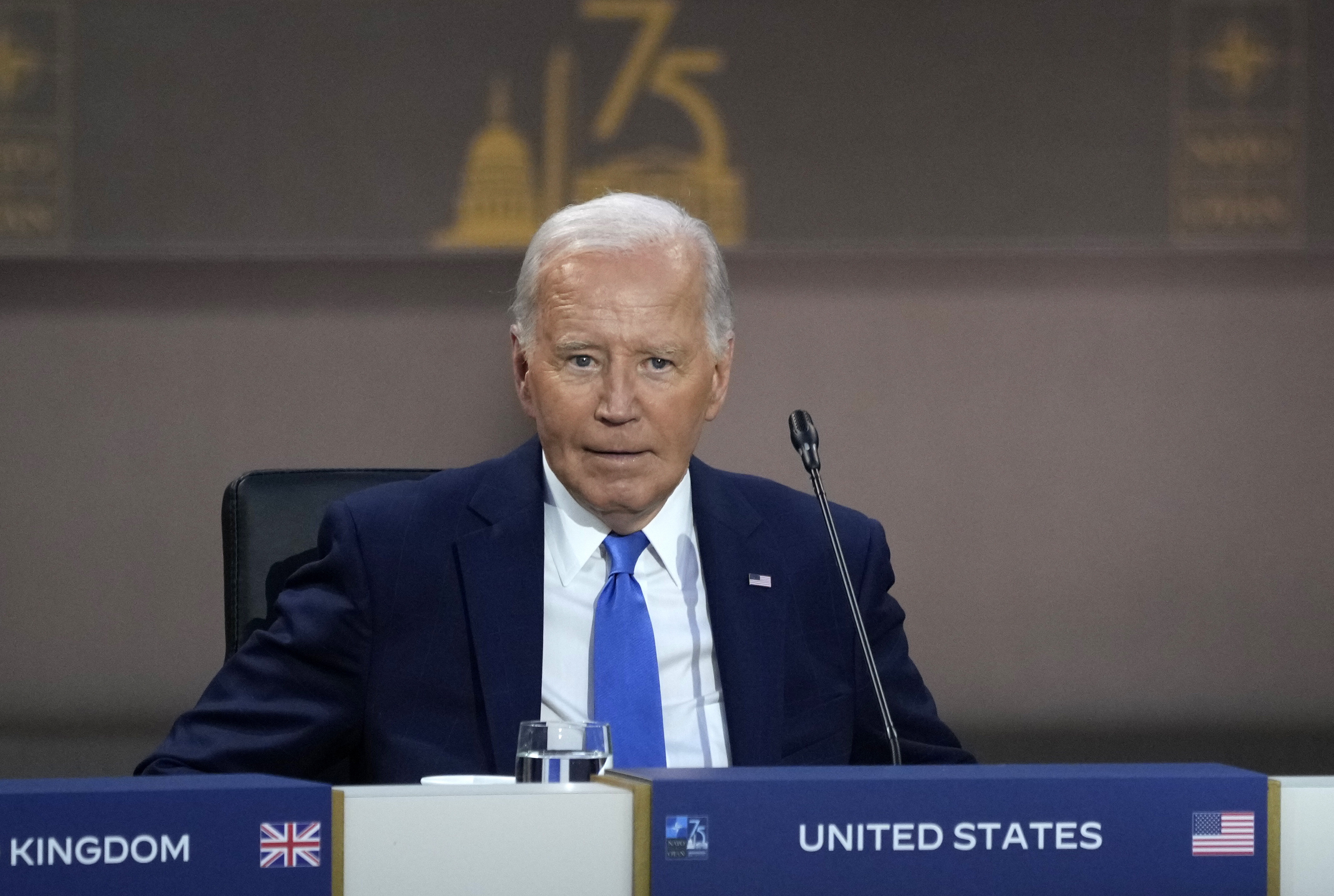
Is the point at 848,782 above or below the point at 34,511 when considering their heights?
below

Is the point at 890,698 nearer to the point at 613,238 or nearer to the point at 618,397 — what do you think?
the point at 618,397

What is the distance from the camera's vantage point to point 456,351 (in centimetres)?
433

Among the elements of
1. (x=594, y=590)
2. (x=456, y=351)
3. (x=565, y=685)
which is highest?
(x=456, y=351)

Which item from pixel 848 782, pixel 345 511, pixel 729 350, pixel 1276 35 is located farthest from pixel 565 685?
pixel 1276 35

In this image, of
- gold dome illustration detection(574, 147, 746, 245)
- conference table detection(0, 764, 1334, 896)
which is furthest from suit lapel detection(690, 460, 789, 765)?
gold dome illustration detection(574, 147, 746, 245)

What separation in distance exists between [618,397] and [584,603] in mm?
230

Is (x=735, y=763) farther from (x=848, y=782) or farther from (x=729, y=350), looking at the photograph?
(x=848, y=782)

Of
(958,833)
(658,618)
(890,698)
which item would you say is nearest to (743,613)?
(658,618)

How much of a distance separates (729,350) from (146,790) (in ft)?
3.42

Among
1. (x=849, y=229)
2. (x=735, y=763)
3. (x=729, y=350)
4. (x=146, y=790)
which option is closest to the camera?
(x=146, y=790)

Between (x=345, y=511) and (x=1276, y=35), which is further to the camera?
(x=1276, y=35)

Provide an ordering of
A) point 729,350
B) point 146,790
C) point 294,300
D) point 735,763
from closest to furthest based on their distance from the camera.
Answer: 1. point 146,790
2. point 735,763
3. point 729,350
4. point 294,300

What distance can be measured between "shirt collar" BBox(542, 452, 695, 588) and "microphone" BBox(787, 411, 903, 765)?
222 millimetres

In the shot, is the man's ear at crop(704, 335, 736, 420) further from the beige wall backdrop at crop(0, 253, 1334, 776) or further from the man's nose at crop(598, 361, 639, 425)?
the beige wall backdrop at crop(0, 253, 1334, 776)
